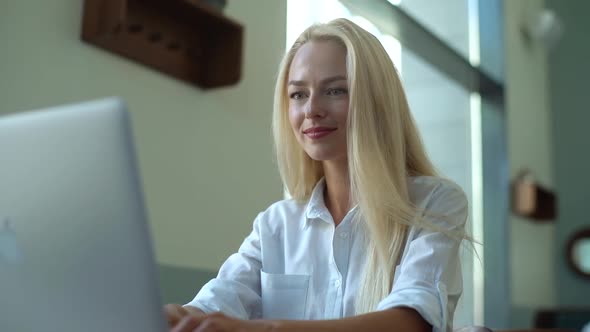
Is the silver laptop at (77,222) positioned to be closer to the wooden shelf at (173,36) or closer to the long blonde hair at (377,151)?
the long blonde hair at (377,151)

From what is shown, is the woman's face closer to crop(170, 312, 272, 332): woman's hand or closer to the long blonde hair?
the long blonde hair

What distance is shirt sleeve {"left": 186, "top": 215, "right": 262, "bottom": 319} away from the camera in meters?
1.38

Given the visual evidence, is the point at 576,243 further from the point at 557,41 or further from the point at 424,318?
the point at 424,318

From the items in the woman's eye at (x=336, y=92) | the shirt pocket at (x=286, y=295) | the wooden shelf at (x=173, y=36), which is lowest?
the shirt pocket at (x=286, y=295)

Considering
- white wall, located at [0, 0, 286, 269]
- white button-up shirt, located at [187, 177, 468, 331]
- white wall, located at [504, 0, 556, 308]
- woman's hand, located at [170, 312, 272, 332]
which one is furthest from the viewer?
white wall, located at [504, 0, 556, 308]

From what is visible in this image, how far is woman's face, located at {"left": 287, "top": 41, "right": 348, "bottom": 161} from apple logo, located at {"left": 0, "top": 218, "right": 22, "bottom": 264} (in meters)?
0.83

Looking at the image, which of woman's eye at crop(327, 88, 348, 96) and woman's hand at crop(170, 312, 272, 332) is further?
woman's eye at crop(327, 88, 348, 96)

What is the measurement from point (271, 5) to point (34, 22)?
1.07 meters

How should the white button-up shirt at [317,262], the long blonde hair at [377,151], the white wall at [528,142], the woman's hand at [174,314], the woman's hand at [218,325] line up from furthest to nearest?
the white wall at [528,142] → the long blonde hair at [377,151] → the white button-up shirt at [317,262] → the woman's hand at [174,314] → the woman's hand at [218,325]

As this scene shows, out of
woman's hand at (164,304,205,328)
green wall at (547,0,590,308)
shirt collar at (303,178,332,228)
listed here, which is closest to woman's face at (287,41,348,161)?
shirt collar at (303,178,332,228)

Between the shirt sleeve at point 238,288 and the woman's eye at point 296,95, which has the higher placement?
the woman's eye at point 296,95

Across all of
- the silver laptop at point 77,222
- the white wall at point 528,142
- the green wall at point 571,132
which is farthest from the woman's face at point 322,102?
the green wall at point 571,132

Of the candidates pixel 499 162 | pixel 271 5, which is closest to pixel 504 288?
pixel 499 162

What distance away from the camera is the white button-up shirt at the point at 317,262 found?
4.07 feet
